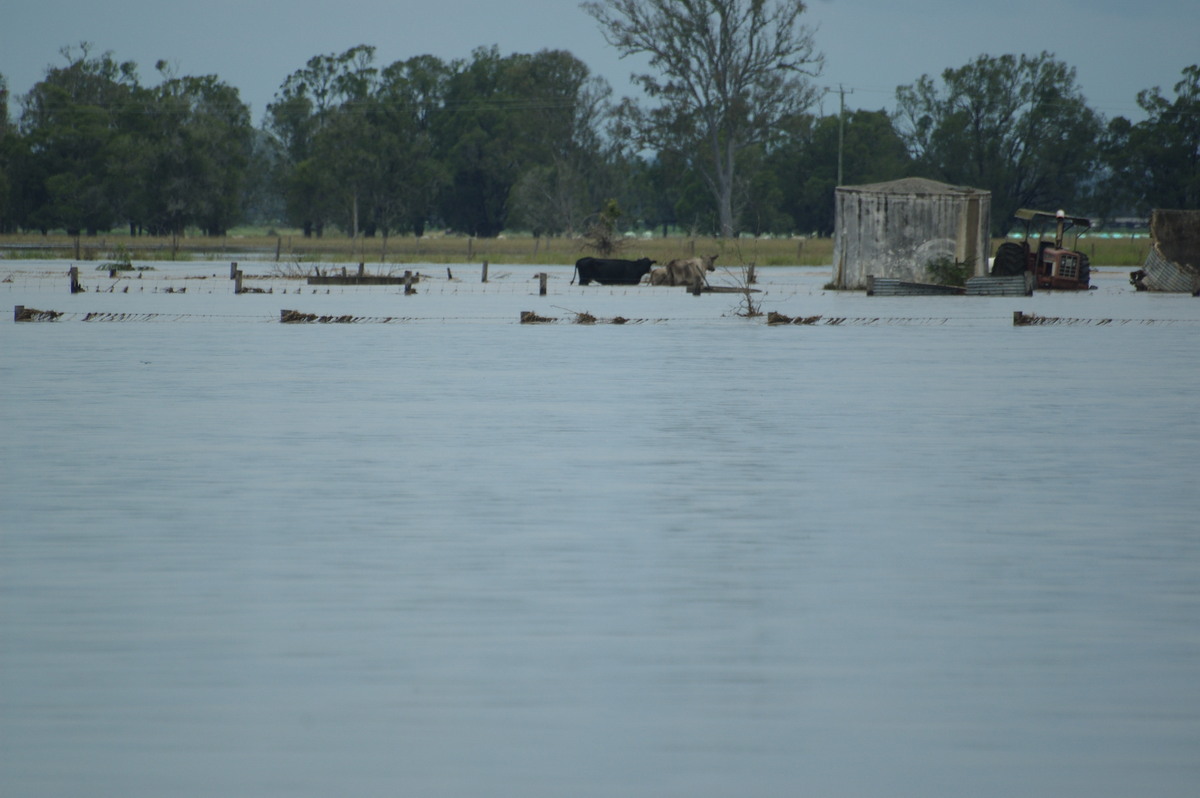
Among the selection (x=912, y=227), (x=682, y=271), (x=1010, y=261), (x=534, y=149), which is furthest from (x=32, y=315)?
(x=534, y=149)

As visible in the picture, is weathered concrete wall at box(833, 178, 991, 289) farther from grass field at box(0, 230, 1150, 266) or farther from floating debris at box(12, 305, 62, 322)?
floating debris at box(12, 305, 62, 322)

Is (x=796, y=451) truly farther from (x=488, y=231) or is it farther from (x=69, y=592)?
(x=488, y=231)

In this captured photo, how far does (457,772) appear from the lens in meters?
4.46

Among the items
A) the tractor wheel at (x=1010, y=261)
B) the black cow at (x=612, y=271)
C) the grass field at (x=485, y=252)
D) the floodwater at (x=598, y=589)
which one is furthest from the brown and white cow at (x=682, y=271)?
the floodwater at (x=598, y=589)

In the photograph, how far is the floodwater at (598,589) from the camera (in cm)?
461

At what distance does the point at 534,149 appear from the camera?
104562 millimetres

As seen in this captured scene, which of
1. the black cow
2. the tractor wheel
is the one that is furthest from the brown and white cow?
the tractor wheel

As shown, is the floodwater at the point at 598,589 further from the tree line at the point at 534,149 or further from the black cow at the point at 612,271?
the tree line at the point at 534,149

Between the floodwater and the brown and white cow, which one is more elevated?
the brown and white cow

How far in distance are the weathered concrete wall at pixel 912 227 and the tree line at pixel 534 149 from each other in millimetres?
37545

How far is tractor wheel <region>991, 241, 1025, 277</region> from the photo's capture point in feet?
125

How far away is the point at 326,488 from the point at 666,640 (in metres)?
3.99

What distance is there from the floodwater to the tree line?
208 feet

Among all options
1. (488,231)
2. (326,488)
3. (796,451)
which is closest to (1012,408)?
(796,451)
